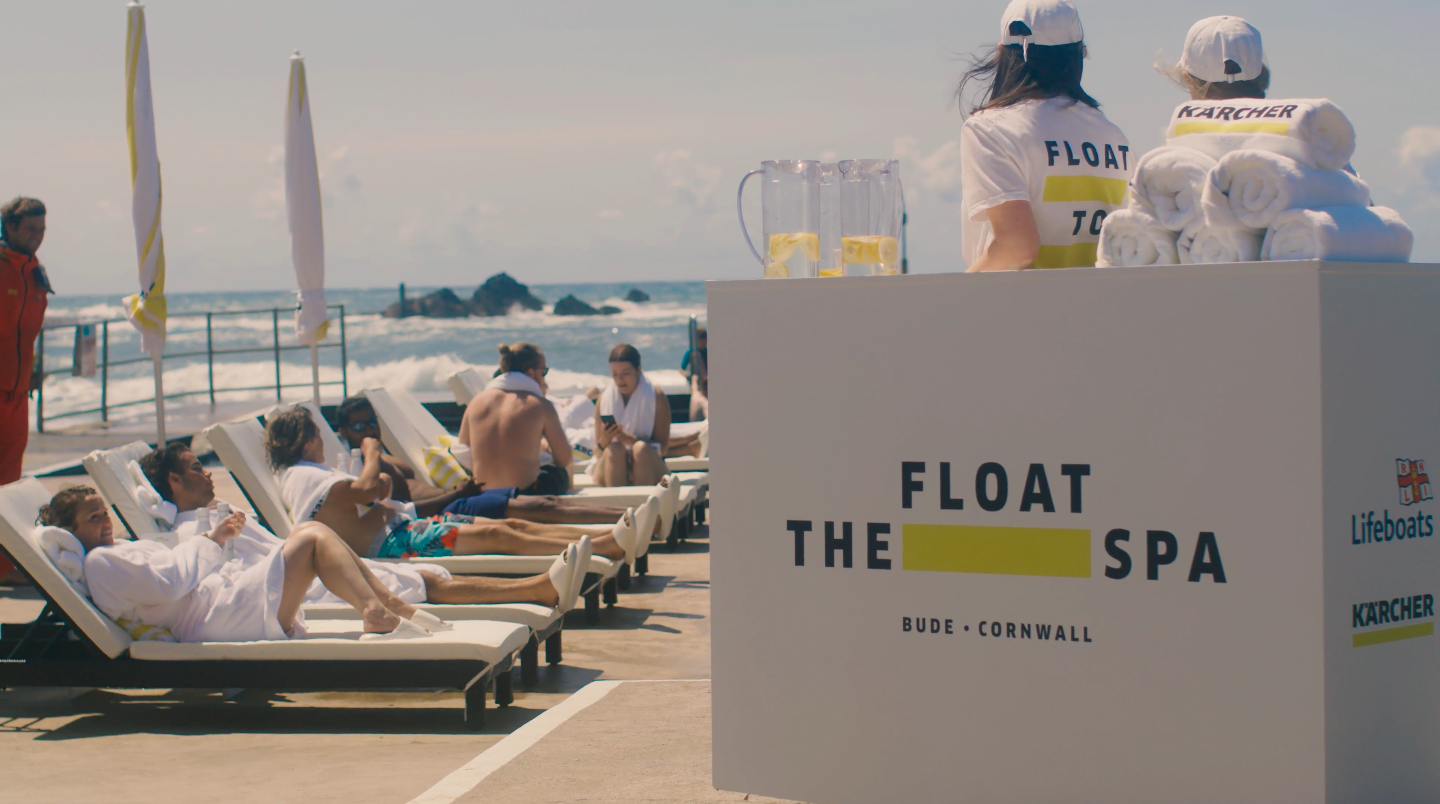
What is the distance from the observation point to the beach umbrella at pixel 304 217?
9078 mm

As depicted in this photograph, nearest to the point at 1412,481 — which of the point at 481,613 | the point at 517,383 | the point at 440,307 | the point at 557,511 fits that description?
the point at 481,613

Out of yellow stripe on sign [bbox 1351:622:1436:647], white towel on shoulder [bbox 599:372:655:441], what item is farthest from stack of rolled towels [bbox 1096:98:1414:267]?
white towel on shoulder [bbox 599:372:655:441]

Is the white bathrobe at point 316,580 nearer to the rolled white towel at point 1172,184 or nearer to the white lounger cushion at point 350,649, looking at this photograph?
the white lounger cushion at point 350,649

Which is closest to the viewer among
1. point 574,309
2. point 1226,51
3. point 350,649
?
point 1226,51

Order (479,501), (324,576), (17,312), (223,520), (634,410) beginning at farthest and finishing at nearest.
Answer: (634,410)
(479,501)
(17,312)
(223,520)
(324,576)

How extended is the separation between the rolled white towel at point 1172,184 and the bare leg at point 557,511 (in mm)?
4918

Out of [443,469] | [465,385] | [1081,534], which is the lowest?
[443,469]

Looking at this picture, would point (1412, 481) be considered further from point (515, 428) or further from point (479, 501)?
point (515, 428)

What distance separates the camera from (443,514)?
671 cm

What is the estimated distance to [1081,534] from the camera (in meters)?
2.30

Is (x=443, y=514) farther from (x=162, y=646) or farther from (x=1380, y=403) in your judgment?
(x=1380, y=403)

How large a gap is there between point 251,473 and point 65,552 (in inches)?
57.6

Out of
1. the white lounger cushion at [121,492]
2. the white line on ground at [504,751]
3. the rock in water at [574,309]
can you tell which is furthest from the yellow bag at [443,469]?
the rock in water at [574,309]

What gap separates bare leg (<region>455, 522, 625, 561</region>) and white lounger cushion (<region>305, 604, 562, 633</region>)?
1.02 meters
